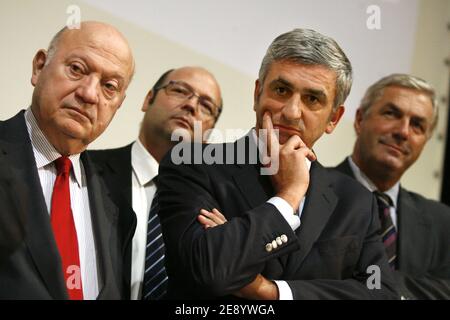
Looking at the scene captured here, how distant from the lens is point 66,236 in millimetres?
1936

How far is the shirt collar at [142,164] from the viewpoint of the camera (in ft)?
7.86

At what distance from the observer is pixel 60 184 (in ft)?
6.50

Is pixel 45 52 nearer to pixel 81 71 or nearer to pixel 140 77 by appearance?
pixel 81 71

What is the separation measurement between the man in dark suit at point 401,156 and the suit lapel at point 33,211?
1.41 meters

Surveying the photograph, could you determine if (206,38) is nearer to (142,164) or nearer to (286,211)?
(142,164)

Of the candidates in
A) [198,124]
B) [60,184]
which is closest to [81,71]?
[60,184]

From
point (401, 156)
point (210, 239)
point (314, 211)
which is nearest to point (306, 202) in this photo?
point (314, 211)

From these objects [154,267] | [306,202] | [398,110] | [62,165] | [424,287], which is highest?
[398,110]

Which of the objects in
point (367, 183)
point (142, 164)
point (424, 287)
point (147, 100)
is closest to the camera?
point (142, 164)

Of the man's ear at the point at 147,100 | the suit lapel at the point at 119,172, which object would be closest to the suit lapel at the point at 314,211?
the suit lapel at the point at 119,172

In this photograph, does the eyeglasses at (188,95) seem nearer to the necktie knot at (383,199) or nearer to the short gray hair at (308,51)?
the short gray hair at (308,51)

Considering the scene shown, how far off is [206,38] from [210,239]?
3.08ft
